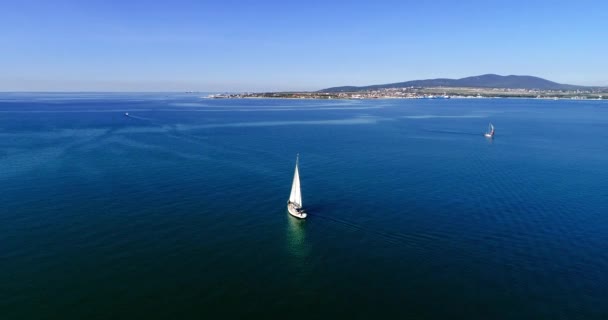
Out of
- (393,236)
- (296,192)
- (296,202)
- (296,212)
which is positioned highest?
(296,192)

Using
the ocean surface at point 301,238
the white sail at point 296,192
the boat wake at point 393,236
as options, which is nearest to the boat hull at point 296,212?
the white sail at point 296,192

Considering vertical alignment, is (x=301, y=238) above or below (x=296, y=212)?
below

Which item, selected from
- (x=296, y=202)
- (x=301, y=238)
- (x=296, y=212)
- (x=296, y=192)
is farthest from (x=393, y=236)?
(x=296, y=192)

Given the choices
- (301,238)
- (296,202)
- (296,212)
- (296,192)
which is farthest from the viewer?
(296,192)

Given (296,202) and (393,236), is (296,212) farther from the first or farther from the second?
(393,236)

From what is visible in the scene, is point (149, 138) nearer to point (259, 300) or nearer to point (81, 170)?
point (81, 170)

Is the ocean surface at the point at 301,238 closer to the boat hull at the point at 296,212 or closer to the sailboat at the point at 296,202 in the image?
the boat hull at the point at 296,212

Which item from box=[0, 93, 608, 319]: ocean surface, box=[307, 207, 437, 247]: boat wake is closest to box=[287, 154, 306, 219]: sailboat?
box=[0, 93, 608, 319]: ocean surface

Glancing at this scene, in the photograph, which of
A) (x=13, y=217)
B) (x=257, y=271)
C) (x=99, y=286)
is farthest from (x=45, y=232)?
(x=257, y=271)

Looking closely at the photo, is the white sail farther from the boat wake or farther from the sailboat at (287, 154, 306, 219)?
the boat wake
